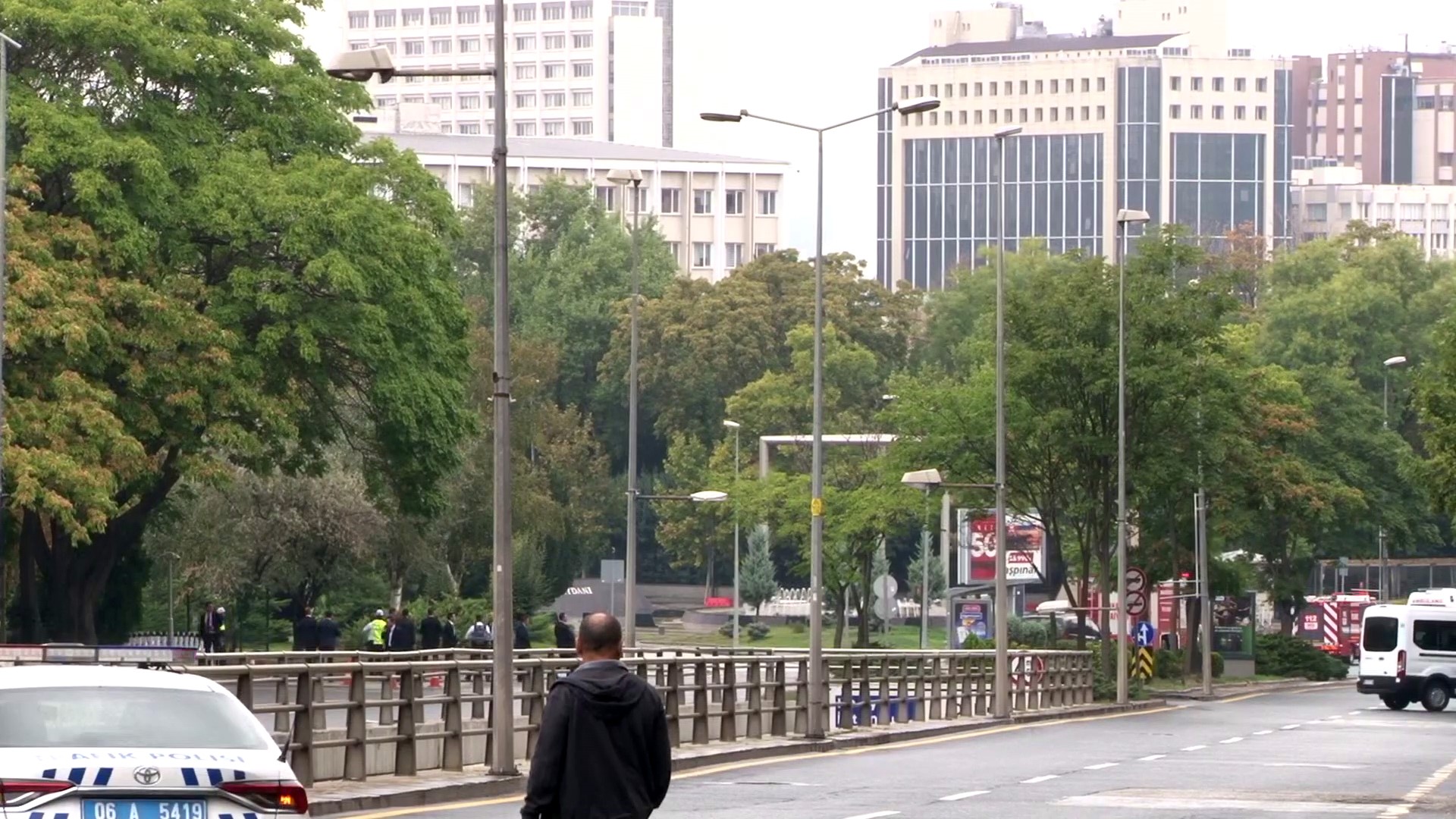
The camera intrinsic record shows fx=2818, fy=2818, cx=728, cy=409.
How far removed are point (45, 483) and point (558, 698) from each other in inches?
1390

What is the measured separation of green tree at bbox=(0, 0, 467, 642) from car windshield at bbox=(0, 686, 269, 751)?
31.0 metres

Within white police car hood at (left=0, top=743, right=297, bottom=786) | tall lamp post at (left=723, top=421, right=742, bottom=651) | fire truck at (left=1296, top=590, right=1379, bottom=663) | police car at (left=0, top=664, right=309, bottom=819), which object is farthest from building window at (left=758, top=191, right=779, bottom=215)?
white police car hood at (left=0, top=743, right=297, bottom=786)

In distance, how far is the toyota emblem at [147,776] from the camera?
12.1 m

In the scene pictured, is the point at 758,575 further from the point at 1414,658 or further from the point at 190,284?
the point at 190,284

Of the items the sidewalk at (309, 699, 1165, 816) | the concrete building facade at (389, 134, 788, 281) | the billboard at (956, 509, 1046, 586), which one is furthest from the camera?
Result: the concrete building facade at (389, 134, 788, 281)

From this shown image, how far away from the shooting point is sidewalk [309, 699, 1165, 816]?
2136 centimetres

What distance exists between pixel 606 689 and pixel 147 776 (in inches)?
121

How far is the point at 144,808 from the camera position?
12.1 m

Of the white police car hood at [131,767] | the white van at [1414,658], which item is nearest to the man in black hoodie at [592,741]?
the white police car hood at [131,767]

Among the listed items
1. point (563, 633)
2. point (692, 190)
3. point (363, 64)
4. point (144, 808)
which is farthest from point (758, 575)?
point (144, 808)

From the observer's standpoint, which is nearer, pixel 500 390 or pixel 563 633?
pixel 500 390

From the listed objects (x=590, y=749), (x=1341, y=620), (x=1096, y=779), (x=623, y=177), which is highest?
(x=623, y=177)

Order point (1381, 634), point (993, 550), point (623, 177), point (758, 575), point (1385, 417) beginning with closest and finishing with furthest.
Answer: point (623, 177)
point (1381, 634)
point (993, 550)
point (1385, 417)
point (758, 575)

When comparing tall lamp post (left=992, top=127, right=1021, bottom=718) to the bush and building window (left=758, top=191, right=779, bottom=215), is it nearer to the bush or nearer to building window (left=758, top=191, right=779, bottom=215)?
the bush
